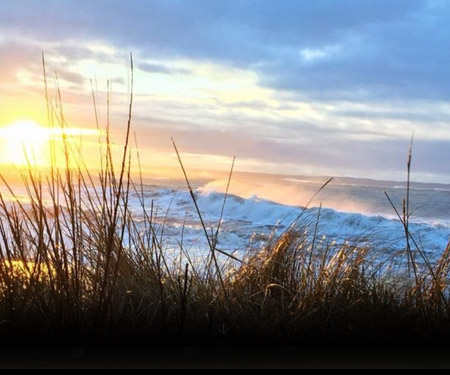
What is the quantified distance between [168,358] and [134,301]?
49cm

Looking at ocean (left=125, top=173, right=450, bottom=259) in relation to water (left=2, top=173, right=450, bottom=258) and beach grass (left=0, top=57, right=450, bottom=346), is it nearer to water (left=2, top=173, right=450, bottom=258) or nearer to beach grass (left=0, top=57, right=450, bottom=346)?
water (left=2, top=173, right=450, bottom=258)

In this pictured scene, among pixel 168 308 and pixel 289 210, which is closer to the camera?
pixel 168 308

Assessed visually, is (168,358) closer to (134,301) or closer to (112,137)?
(134,301)

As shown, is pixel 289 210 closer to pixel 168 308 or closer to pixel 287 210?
pixel 287 210

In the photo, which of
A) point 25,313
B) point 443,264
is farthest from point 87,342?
point 443,264

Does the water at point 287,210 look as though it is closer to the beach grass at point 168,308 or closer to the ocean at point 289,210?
the ocean at point 289,210

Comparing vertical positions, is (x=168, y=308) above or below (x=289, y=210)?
below

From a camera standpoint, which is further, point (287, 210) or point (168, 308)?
point (287, 210)

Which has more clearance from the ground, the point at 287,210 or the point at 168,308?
the point at 287,210

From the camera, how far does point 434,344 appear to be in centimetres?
131

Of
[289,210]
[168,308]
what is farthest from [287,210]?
[168,308]

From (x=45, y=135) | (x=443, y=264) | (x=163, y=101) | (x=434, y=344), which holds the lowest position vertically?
→ (x=434, y=344)

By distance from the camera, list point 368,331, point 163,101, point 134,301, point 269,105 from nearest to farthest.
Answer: point 368,331 < point 134,301 < point 163,101 < point 269,105

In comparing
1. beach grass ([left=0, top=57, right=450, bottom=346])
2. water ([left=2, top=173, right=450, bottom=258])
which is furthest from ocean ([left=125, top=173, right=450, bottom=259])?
beach grass ([left=0, top=57, right=450, bottom=346])
